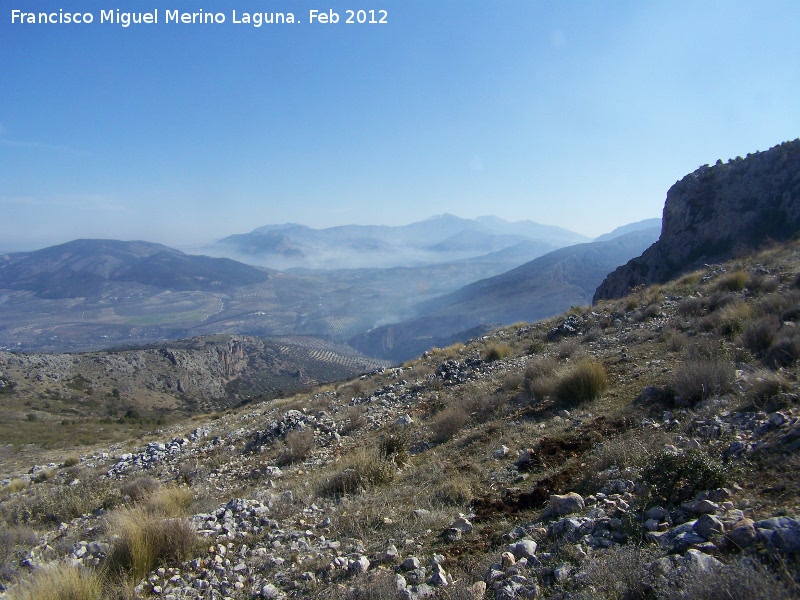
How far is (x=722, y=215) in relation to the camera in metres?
35.8

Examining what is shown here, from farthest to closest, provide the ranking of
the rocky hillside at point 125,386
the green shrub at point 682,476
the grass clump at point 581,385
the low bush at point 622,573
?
the rocky hillside at point 125,386 < the grass clump at point 581,385 < the green shrub at point 682,476 < the low bush at point 622,573

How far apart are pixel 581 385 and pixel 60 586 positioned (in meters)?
7.53

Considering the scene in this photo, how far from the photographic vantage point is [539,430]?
23.2ft

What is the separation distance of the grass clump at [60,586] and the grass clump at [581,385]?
7.05m

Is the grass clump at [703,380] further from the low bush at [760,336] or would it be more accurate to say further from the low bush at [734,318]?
the low bush at [734,318]

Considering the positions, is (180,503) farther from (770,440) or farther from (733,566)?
(770,440)

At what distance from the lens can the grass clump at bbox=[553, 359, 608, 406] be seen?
26.0 feet

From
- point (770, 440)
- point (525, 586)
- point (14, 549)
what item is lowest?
point (14, 549)

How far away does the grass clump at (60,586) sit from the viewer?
3.82 meters

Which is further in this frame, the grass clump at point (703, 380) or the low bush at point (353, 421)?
the low bush at point (353, 421)

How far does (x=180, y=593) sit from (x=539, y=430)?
5195mm

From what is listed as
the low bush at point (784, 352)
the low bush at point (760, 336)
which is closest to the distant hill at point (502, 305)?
the low bush at point (760, 336)

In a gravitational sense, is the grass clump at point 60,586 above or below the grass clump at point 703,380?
below

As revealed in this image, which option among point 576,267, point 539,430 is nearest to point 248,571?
point 539,430
